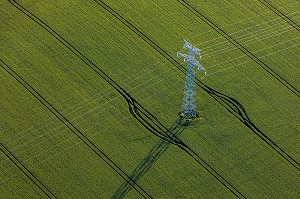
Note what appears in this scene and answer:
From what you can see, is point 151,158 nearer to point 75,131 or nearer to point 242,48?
point 75,131

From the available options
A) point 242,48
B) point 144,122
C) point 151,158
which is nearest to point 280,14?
point 242,48

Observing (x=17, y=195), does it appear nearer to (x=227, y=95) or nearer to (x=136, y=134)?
(x=136, y=134)

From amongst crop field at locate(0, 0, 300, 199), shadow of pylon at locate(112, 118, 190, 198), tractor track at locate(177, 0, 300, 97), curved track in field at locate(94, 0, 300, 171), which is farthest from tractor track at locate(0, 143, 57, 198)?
tractor track at locate(177, 0, 300, 97)

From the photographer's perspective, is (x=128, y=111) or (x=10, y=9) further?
(x=10, y=9)

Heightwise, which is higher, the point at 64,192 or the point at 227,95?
the point at 227,95

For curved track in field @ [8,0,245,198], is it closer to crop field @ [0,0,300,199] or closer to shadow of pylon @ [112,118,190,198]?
crop field @ [0,0,300,199]

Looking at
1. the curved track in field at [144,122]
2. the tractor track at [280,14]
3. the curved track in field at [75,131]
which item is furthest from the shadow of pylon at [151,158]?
the tractor track at [280,14]

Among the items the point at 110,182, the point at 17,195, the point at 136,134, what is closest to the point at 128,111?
the point at 136,134
